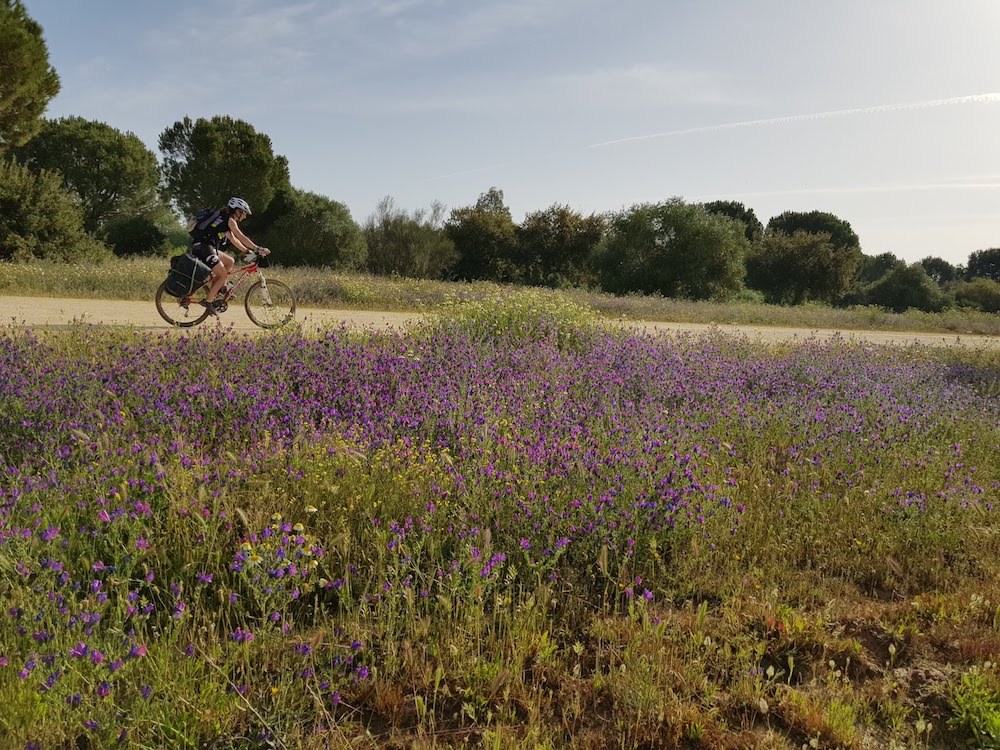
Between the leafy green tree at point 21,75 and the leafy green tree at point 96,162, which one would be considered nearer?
the leafy green tree at point 21,75

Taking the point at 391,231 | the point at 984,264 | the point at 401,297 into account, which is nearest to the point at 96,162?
the point at 391,231

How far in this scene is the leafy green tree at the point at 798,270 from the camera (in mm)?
47000

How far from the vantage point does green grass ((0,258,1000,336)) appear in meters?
15.4

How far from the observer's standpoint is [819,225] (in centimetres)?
7738

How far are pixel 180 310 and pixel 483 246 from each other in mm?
25942

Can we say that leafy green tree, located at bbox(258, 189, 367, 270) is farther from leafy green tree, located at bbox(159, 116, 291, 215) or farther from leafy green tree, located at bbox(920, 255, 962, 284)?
leafy green tree, located at bbox(920, 255, 962, 284)

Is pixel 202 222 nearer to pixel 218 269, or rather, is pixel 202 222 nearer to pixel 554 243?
pixel 218 269

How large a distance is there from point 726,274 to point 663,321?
17375mm

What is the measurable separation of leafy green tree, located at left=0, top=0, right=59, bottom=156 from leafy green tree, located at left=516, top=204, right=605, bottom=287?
2209cm

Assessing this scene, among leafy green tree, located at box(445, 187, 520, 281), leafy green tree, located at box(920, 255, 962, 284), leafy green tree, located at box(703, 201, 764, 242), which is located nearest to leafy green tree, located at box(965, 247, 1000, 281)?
leafy green tree, located at box(920, 255, 962, 284)

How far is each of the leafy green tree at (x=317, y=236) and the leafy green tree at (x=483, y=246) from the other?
521 centimetres

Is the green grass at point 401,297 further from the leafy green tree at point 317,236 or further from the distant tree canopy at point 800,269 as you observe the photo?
the distant tree canopy at point 800,269

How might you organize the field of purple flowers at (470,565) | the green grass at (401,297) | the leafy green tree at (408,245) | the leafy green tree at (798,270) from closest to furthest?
the field of purple flowers at (470,565) < the green grass at (401,297) < the leafy green tree at (408,245) < the leafy green tree at (798,270)

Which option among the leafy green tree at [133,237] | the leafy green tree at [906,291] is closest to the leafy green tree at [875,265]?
the leafy green tree at [906,291]
